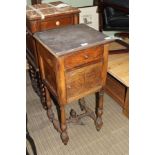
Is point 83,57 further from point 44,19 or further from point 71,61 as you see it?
point 44,19

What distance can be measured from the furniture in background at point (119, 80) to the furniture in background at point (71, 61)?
0.38m

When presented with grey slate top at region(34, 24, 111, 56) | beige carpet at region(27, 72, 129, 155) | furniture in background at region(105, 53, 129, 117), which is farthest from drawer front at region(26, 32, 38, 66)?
furniture in background at region(105, 53, 129, 117)

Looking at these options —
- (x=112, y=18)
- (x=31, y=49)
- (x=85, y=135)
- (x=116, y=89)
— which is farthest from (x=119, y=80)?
(x=31, y=49)

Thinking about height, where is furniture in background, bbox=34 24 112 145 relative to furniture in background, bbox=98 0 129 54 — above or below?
below

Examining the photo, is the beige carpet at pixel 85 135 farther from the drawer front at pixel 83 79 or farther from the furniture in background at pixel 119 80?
the drawer front at pixel 83 79

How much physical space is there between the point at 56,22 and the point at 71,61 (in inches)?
21.4

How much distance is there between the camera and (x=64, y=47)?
142 cm

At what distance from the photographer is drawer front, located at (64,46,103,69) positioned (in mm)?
1438

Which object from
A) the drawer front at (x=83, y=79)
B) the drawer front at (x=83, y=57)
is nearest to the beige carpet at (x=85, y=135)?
the drawer front at (x=83, y=79)

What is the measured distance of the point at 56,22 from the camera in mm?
1861

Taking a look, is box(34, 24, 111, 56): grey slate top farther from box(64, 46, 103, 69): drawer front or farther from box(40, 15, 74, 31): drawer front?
box(40, 15, 74, 31): drawer front

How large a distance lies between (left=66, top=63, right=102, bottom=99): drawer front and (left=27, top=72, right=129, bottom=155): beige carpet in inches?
16.6
